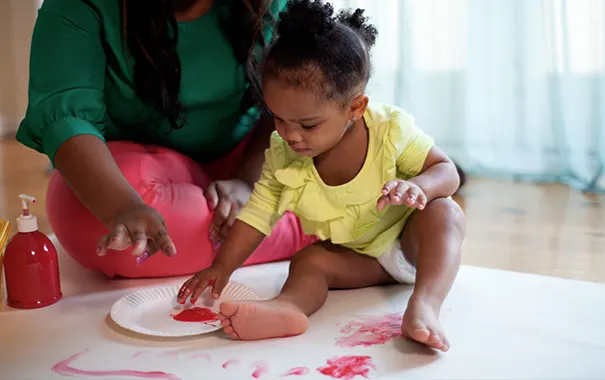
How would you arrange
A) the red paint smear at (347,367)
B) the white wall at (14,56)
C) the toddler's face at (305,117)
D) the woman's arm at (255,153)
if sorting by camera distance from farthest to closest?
the white wall at (14,56) < the woman's arm at (255,153) < the toddler's face at (305,117) < the red paint smear at (347,367)

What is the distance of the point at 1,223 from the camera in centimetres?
120

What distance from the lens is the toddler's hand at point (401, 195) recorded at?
966 millimetres

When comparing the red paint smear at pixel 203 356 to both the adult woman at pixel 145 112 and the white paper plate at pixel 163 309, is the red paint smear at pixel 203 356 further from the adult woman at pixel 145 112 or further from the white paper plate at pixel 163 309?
the adult woman at pixel 145 112

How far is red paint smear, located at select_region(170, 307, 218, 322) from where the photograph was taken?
1101mm

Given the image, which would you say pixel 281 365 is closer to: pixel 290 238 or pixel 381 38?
pixel 290 238

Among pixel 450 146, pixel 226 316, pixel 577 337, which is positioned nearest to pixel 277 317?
pixel 226 316

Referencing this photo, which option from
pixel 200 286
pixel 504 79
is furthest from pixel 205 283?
pixel 504 79

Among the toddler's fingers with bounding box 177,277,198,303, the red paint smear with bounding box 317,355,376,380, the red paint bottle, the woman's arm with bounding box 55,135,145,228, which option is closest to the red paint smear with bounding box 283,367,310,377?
the red paint smear with bounding box 317,355,376,380

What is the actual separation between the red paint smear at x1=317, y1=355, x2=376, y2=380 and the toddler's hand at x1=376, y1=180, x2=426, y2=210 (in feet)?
0.67

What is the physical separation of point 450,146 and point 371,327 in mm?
1286

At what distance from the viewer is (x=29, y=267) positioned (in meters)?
1.14

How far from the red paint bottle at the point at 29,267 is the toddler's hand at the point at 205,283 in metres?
0.23

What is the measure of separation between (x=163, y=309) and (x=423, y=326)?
422 millimetres

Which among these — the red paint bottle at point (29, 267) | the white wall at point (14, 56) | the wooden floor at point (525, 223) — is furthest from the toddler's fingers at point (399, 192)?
the white wall at point (14, 56)
